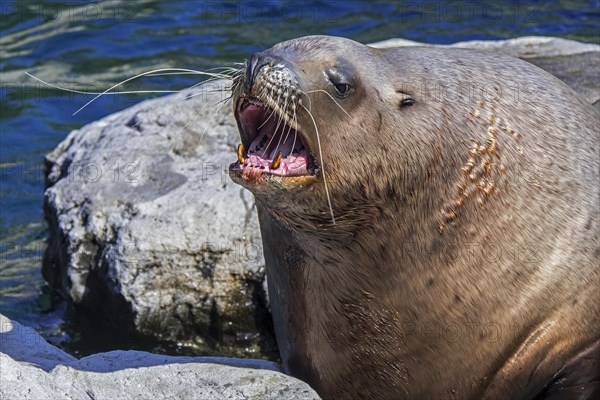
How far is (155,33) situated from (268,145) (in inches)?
331

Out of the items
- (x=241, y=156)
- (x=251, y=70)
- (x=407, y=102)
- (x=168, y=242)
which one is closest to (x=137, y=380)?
(x=241, y=156)

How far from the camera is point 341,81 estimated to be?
16.3ft

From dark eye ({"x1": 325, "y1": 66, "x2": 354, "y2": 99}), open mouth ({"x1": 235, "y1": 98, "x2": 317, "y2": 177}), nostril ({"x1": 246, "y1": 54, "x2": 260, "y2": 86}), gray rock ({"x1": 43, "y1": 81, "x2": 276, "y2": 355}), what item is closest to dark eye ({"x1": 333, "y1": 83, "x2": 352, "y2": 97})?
dark eye ({"x1": 325, "y1": 66, "x2": 354, "y2": 99})

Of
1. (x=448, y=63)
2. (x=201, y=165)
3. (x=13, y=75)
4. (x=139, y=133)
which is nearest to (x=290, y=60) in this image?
(x=448, y=63)

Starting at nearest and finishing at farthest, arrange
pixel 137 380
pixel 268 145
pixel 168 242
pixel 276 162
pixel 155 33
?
pixel 276 162 < pixel 268 145 < pixel 137 380 < pixel 168 242 < pixel 155 33

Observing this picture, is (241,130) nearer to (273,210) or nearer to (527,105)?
(273,210)

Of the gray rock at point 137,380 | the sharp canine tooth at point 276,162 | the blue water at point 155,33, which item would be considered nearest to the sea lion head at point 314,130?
the sharp canine tooth at point 276,162

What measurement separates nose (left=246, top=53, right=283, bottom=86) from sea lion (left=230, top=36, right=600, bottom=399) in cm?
1

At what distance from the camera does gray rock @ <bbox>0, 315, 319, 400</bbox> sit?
187 inches

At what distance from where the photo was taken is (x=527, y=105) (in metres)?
5.50

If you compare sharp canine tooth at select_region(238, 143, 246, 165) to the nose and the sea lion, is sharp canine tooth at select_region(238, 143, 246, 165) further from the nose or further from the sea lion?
the nose

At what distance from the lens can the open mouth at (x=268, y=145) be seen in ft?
15.7

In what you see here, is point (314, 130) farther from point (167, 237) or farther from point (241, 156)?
point (167, 237)

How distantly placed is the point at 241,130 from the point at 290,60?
1.21 ft
